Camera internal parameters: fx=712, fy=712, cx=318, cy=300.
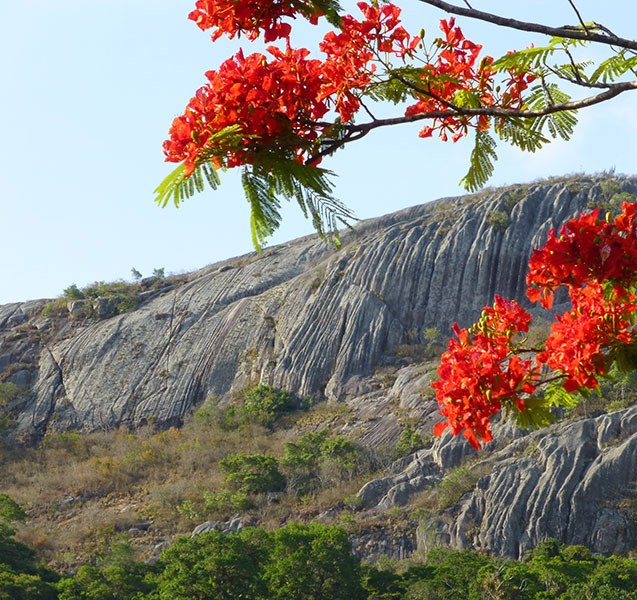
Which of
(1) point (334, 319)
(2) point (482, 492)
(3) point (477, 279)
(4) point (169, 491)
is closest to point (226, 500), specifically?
(4) point (169, 491)

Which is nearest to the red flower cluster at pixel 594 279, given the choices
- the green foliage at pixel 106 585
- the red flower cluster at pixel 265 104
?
the red flower cluster at pixel 265 104

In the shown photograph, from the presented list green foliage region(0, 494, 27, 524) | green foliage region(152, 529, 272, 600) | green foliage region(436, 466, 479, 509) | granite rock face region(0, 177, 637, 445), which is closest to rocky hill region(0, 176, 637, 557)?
granite rock face region(0, 177, 637, 445)

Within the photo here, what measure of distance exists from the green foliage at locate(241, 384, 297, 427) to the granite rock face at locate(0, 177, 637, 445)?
828 millimetres

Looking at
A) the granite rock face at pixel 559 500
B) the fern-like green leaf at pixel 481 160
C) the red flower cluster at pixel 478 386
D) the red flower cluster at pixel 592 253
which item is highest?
the fern-like green leaf at pixel 481 160

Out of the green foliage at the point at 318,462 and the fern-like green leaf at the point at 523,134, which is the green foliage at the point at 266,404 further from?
the fern-like green leaf at the point at 523,134

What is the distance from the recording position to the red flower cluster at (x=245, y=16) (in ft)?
9.17

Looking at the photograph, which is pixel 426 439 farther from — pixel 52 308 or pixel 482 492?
pixel 52 308

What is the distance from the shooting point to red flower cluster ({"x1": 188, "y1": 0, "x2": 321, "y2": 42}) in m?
2.79

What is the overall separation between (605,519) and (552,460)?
196 cm

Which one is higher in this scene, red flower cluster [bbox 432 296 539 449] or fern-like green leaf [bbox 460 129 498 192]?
fern-like green leaf [bbox 460 129 498 192]

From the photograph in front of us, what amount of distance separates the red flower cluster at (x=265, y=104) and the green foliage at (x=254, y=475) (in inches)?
759

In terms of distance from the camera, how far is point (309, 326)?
31531 mm

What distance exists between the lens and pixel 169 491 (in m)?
22.2

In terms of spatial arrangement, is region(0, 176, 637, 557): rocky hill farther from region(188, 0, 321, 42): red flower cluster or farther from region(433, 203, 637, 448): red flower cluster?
region(188, 0, 321, 42): red flower cluster
